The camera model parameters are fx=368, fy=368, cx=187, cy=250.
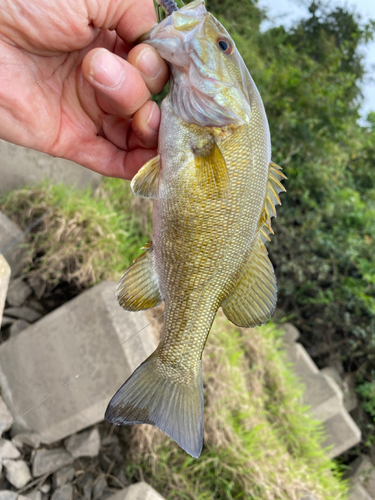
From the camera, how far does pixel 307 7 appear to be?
7.57 metres

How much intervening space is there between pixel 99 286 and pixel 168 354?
48.4 inches

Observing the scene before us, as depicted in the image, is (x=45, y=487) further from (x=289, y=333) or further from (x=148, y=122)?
(x=289, y=333)

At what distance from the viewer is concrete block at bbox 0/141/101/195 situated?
274cm

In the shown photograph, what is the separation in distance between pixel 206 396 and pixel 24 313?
5.07 feet

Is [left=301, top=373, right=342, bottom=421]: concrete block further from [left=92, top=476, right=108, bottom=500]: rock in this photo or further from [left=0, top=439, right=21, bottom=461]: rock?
[left=0, top=439, right=21, bottom=461]: rock

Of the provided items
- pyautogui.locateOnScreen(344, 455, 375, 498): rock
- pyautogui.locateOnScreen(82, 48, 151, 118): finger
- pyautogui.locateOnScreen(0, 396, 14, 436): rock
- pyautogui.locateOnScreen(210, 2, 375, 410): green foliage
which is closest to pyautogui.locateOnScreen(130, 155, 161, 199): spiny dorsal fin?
pyautogui.locateOnScreen(82, 48, 151, 118): finger

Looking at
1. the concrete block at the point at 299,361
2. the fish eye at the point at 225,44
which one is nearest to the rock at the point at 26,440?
the fish eye at the point at 225,44

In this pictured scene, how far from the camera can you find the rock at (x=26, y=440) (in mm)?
2259

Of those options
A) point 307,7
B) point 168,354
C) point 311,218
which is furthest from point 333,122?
point 307,7

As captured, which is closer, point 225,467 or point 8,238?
point 8,238

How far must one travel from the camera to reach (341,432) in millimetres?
4508

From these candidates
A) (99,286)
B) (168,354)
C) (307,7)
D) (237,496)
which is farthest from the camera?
(307,7)

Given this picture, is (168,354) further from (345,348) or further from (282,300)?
(345,348)

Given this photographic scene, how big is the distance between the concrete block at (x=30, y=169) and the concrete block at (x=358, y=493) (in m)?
4.57
